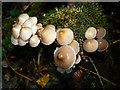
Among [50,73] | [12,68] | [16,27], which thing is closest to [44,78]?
[50,73]

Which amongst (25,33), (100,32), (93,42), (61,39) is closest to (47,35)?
(61,39)

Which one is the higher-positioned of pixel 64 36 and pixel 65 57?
pixel 64 36

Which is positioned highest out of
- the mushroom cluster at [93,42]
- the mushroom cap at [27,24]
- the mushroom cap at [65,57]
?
the mushroom cap at [27,24]

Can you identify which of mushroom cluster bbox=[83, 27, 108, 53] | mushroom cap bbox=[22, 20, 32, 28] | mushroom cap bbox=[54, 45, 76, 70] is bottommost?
mushroom cap bbox=[54, 45, 76, 70]

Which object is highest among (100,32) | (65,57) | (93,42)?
(100,32)

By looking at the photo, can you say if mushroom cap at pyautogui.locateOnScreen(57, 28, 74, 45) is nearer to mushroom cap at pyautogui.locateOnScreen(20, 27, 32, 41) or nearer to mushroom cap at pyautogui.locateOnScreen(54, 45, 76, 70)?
mushroom cap at pyautogui.locateOnScreen(54, 45, 76, 70)

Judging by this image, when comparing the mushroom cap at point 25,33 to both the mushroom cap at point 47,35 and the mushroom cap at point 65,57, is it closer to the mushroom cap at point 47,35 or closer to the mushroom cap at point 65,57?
the mushroom cap at point 47,35

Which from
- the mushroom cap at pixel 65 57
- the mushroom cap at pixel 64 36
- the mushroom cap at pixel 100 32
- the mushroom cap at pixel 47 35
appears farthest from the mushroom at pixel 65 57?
the mushroom cap at pixel 100 32

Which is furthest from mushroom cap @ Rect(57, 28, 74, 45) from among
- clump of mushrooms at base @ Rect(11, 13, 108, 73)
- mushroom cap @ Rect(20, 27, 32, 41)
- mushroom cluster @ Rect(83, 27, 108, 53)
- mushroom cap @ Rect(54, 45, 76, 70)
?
mushroom cap @ Rect(20, 27, 32, 41)

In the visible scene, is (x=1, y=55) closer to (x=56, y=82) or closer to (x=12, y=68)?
(x=12, y=68)

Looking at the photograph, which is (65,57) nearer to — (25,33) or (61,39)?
(61,39)

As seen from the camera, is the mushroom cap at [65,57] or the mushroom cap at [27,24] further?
the mushroom cap at [27,24]
